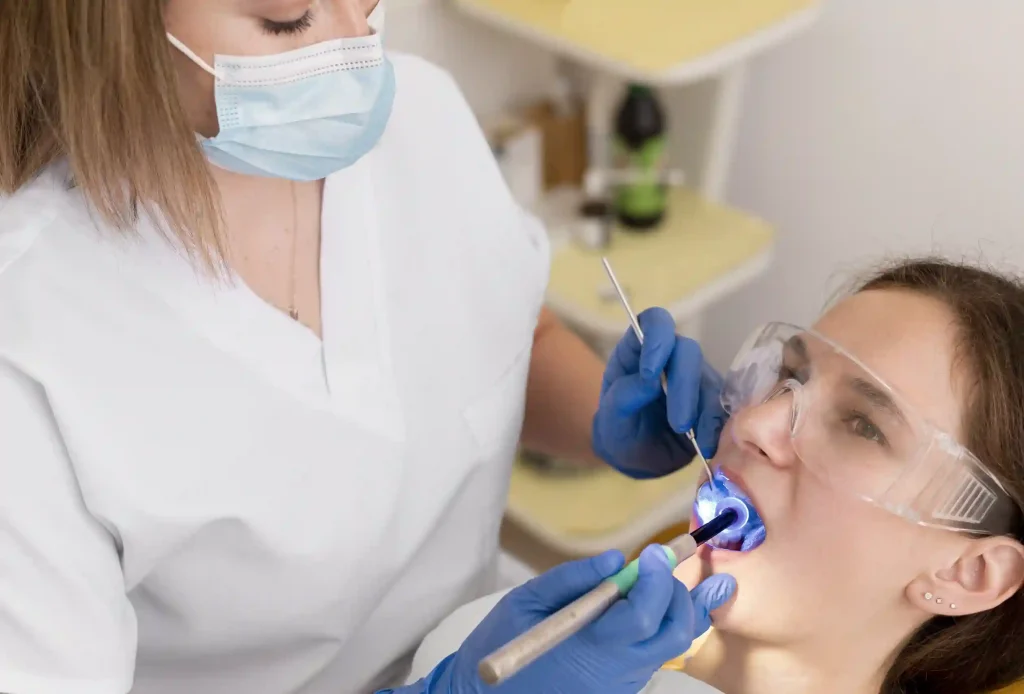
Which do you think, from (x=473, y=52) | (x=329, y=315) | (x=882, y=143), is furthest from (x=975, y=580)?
(x=473, y=52)

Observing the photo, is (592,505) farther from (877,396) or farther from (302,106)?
(302,106)

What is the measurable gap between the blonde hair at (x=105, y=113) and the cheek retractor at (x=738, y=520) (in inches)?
22.3

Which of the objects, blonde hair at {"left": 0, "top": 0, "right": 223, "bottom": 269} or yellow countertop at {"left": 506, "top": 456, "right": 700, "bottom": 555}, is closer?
blonde hair at {"left": 0, "top": 0, "right": 223, "bottom": 269}

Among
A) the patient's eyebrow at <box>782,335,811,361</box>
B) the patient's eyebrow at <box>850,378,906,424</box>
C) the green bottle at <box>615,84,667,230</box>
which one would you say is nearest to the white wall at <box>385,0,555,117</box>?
the green bottle at <box>615,84,667,230</box>

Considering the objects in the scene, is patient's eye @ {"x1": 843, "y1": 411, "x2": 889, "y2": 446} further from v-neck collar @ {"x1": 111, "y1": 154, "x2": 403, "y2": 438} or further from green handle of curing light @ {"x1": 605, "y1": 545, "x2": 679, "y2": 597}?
v-neck collar @ {"x1": 111, "y1": 154, "x2": 403, "y2": 438}

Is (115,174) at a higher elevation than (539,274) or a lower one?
higher

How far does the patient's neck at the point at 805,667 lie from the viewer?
1124 millimetres

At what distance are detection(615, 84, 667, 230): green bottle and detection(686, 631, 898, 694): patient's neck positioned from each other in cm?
110

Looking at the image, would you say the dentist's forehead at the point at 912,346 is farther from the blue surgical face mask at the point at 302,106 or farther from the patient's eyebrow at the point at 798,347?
the blue surgical face mask at the point at 302,106

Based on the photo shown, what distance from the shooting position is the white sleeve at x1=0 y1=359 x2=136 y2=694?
0.85m

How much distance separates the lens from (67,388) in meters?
0.89

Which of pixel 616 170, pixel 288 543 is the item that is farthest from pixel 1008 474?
pixel 616 170

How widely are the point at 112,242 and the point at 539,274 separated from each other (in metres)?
0.54

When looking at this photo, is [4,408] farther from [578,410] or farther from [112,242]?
[578,410]
